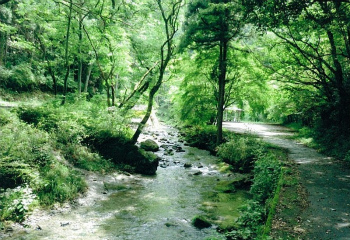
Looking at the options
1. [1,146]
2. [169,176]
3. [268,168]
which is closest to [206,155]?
[169,176]

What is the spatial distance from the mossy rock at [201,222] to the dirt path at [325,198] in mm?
2565

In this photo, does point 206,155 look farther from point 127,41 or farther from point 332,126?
point 127,41

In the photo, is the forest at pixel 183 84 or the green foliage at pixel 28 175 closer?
the green foliage at pixel 28 175

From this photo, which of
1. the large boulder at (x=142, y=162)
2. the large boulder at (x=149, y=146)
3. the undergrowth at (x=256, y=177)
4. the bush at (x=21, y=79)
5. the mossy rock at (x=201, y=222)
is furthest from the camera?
the bush at (x=21, y=79)

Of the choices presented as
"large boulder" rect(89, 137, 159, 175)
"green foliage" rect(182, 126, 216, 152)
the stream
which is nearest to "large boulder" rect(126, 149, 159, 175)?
"large boulder" rect(89, 137, 159, 175)

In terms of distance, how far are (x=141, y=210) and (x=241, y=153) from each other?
723cm

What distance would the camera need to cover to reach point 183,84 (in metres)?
18.7

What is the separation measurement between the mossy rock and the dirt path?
8.42ft

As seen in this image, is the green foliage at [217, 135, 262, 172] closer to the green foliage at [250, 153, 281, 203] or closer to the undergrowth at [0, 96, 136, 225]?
the green foliage at [250, 153, 281, 203]

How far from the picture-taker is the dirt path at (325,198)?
5075 millimetres

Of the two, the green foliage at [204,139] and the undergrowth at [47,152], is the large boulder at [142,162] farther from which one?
the green foliage at [204,139]

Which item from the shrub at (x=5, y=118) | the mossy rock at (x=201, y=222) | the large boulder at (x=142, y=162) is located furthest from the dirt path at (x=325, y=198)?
the shrub at (x=5, y=118)

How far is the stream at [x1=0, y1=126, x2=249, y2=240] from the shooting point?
6.56 meters

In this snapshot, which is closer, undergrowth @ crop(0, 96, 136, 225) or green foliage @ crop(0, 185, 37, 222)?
green foliage @ crop(0, 185, 37, 222)
